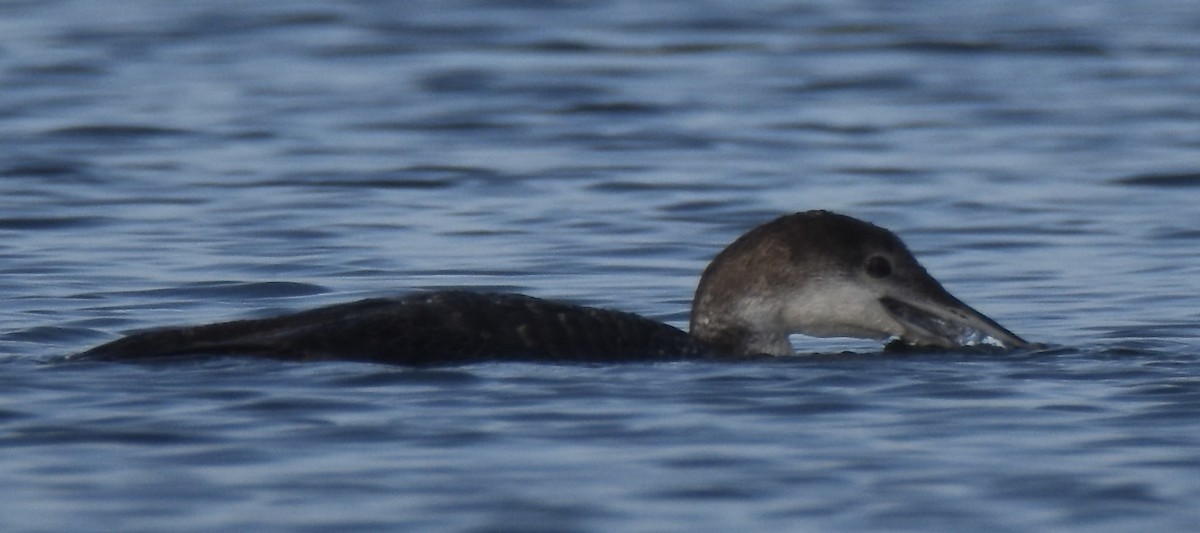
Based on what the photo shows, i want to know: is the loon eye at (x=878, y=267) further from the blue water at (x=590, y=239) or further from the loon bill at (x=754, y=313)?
the blue water at (x=590, y=239)

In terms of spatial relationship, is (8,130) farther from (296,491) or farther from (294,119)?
(296,491)

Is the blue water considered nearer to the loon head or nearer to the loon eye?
the loon head

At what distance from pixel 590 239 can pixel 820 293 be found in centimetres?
332

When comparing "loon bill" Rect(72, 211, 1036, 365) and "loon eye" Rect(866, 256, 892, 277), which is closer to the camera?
"loon bill" Rect(72, 211, 1036, 365)

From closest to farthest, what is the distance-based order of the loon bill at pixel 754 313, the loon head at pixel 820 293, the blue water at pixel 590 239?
1. the blue water at pixel 590 239
2. the loon bill at pixel 754 313
3. the loon head at pixel 820 293

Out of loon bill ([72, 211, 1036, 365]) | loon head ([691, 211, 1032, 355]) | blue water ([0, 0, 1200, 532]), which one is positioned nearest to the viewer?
blue water ([0, 0, 1200, 532])

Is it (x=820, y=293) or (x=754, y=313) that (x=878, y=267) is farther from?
(x=754, y=313)

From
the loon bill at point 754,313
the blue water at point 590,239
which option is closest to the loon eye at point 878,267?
the loon bill at point 754,313

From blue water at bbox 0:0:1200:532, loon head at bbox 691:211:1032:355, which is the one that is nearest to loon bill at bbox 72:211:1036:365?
loon head at bbox 691:211:1032:355

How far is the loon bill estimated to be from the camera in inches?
323

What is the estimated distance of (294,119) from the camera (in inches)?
627

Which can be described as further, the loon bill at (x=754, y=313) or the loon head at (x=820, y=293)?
the loon head at (x=820, y=293)

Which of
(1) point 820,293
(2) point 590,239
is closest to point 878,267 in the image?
(1) point 820,293

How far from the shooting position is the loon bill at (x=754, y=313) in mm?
8211
